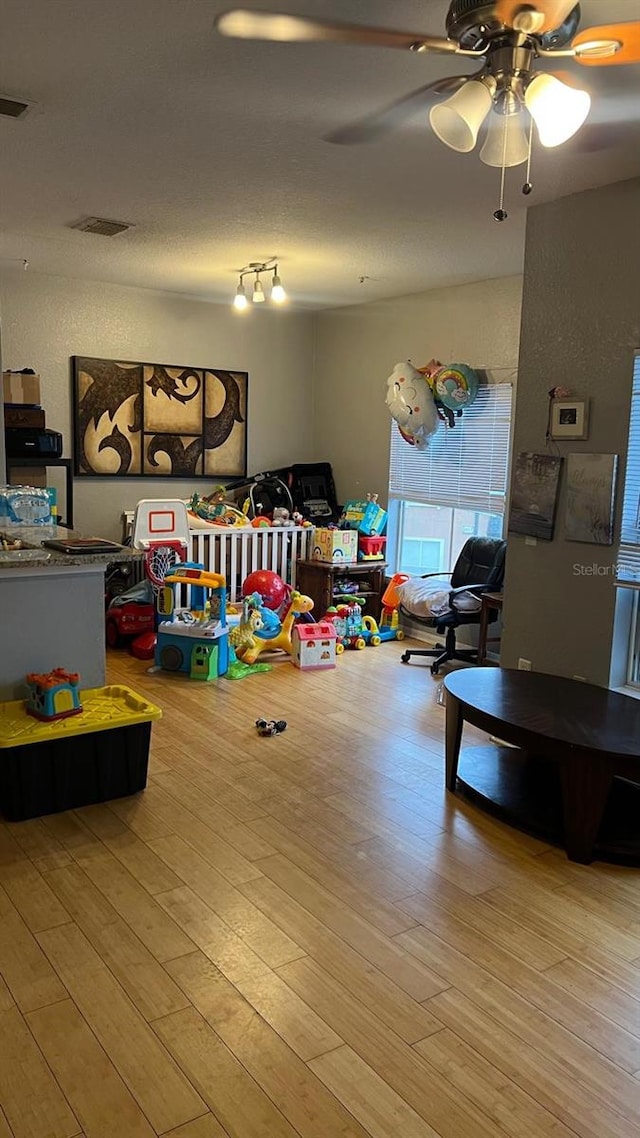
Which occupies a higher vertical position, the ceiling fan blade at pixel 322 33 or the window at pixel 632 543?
the ceiling fan blade at pixel 322 33

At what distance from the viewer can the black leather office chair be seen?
5387 mm

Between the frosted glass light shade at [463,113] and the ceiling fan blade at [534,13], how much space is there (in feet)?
0.51

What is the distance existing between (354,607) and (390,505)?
1023 mm

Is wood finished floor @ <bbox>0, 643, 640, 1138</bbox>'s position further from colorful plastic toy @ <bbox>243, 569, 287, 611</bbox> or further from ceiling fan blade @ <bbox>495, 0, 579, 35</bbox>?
ceiling fan blade @ <bbox>495, 0, 579, 35</bbox>

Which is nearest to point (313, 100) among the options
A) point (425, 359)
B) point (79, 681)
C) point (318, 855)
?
point (79, 681)

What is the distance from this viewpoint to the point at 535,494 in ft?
13.4

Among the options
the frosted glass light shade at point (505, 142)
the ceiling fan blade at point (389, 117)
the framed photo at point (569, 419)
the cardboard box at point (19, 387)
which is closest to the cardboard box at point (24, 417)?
the cardboard box at point (19, 387)

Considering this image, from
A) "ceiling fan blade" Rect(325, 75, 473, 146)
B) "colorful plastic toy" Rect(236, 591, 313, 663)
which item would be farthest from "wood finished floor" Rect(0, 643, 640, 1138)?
"ceiling fan blade" Rect(325, 75, 473, 146)

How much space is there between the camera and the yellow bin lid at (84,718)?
122 inches

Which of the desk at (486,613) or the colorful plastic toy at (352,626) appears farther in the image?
the colorful plastic toy at (352,626)

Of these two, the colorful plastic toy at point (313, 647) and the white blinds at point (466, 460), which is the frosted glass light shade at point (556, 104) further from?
Answer: the colorful plastic toy at point (313, 647)

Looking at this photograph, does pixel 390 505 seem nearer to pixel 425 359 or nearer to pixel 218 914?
pixel 425 359

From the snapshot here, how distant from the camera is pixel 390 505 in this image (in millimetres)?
6875

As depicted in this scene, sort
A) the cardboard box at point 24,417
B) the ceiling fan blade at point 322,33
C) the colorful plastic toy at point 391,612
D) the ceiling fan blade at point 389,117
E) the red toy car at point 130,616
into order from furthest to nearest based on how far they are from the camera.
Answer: the colorful plastic toy at point 391,612, the red toy car at point 130,616, the cardboard box at point 24,417, the ceiling fan blade at point 389,117, the ceiling fan blade at point 322,33
